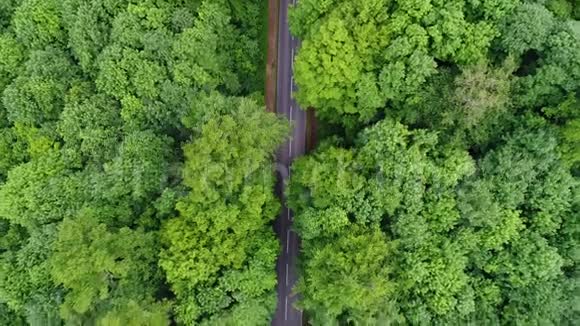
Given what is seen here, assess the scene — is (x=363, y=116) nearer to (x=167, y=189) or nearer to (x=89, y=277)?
(x=167, y=189)

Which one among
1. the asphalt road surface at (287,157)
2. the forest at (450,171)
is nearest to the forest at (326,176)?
the forest at (450,171)

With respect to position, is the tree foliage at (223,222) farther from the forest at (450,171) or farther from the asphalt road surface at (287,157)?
the asphalt road surface at (287,157)

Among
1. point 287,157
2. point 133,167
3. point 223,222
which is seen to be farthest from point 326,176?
point 133,167

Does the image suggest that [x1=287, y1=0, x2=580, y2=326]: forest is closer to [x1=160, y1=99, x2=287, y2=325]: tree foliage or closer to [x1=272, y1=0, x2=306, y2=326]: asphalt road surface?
[x1=160, y1=99, x2=287, y2=325]: tree foliage

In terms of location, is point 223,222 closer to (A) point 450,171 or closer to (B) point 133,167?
(B) point 133,167

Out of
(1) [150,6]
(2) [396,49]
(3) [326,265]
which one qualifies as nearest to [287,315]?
(3) [326,265]
